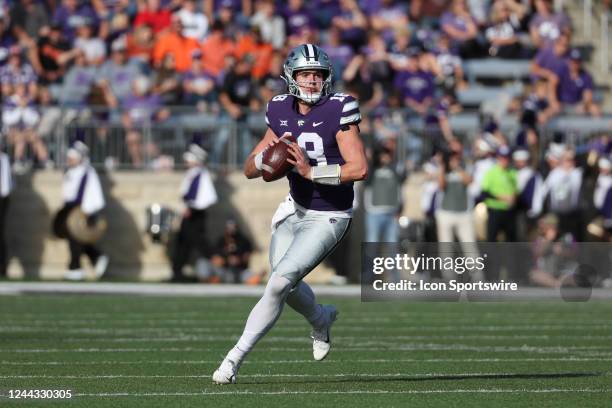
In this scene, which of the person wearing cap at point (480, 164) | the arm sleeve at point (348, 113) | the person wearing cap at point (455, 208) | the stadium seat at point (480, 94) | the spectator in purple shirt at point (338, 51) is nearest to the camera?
the arm sleeve at point (348, 113)

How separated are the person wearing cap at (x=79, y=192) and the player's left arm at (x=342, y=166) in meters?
11.5

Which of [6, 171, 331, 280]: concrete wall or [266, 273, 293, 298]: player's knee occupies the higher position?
[266, 273, 293, 298]: player's knee

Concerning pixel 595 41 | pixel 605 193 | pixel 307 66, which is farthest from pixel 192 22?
pixel 307 66

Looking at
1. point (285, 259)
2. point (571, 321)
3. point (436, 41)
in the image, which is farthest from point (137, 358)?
point (436, 41)

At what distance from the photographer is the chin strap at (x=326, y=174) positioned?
820 cm

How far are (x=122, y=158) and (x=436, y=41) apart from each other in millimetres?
4749

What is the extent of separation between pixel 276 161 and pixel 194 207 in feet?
37.5

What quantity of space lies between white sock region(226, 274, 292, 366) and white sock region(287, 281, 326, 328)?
0.23 m

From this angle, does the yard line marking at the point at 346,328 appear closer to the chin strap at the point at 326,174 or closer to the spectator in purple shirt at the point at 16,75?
the chin strap at the point at 326,174

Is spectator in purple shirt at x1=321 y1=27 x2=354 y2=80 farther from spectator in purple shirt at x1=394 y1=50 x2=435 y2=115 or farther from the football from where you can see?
the football

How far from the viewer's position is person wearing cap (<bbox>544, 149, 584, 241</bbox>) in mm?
19203

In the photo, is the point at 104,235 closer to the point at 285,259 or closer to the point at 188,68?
the point at 188,68

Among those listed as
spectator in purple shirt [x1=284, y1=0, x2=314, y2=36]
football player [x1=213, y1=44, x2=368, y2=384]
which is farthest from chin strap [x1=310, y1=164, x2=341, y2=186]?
spectator in purple shirt [x1=284, y1=0, x2=314, y2=36]

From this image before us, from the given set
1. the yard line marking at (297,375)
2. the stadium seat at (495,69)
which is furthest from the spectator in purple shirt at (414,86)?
the yard line marking at (297,375)
